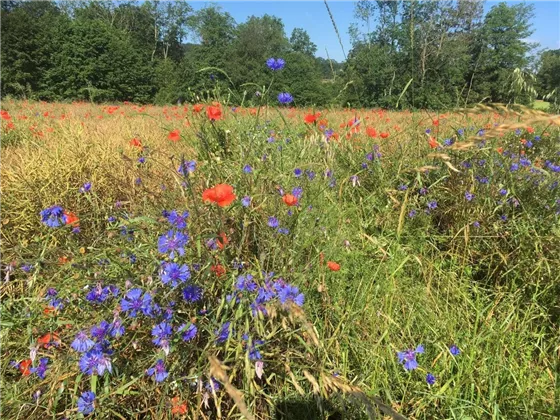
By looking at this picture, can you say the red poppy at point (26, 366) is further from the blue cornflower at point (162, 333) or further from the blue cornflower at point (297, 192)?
the blue cornflower at point (297, 192)

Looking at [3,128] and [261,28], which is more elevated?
[261,28]

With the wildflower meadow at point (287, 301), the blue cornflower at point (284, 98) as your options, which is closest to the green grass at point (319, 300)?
the wildflower meadow at point (287, 301)

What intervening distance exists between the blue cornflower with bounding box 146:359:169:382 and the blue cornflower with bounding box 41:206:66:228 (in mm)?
584

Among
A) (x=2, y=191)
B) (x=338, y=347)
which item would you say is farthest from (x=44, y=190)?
(x=338, y=347)

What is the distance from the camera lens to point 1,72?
787 inches

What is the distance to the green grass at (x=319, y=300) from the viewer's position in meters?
1.06

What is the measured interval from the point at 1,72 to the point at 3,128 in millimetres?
22539

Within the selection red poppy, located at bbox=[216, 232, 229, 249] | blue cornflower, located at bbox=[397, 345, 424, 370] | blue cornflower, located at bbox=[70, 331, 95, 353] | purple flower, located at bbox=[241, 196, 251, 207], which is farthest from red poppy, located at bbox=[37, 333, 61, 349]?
blue cornflower, located at bbox=[397, 345, 424, 370]

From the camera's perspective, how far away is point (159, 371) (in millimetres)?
967

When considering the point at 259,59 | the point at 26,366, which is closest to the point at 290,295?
the point at 26,366

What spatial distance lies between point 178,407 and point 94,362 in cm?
27

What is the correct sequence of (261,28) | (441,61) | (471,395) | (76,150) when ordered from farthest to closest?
(261,28) → (441,61) → (76,150) → (471,395)

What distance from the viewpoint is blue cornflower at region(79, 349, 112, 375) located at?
3.05 feet

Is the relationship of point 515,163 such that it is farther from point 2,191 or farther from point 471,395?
point 2,191
